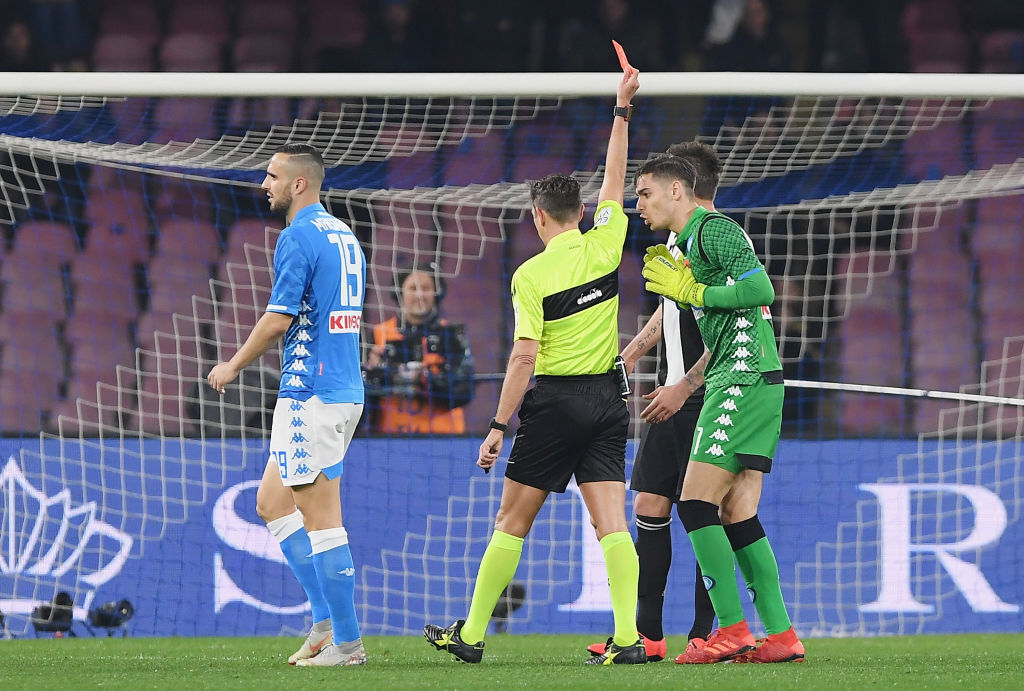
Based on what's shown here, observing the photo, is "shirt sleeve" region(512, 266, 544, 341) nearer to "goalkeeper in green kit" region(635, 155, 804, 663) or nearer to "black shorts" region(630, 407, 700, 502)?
"goalkeeper in green kit" region(635, 155, 804, 663)

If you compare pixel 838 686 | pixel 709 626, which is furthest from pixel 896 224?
pixel 838 686

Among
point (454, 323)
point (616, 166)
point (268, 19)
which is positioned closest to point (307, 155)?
point (616, 166)

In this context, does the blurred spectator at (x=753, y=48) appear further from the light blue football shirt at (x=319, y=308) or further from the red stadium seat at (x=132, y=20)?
the light blue football shirt at (x=319, y=308)

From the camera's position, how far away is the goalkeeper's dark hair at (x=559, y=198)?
4918 mm

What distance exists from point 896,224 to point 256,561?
14.7 feet

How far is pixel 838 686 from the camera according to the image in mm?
4137

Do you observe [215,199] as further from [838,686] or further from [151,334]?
[838,686]

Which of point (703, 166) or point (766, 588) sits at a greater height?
point (703, 166)

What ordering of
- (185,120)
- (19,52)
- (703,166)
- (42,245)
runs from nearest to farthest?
1. (703,166)
2. (185,120)
3. (42,245)
4. (19,52)

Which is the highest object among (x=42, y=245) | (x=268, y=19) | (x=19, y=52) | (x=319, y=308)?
(x=268, y=19)

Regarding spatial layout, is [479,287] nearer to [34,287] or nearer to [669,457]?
[34,287]

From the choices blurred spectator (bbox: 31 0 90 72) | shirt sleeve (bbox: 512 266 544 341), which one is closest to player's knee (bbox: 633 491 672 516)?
shirt sleeve (bbox: 512 266 544 341)

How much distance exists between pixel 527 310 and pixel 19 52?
24.0ft

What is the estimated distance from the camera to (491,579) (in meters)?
4.78
